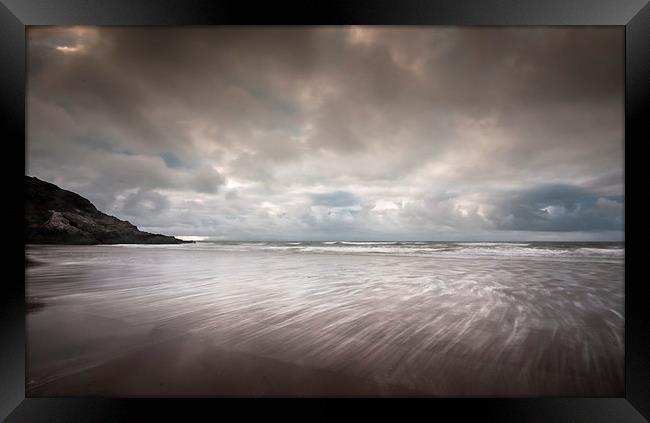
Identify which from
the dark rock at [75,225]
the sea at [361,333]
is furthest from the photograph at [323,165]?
the dark rock at [75,225]

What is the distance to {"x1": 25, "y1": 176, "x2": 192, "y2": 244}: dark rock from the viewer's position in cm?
688

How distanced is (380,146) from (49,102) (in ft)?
16.5

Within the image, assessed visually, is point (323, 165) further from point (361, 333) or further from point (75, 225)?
point (75, 225)

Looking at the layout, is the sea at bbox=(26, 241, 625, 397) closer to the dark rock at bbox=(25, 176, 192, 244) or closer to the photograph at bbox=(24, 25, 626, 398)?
the photograph at bbox=(24, 25, 626, 398)

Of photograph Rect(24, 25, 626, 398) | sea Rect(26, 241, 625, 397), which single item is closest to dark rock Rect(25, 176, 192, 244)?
photograph Rect(24, 25, 626, 398)

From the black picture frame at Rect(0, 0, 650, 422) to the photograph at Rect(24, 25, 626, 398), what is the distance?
81 mm

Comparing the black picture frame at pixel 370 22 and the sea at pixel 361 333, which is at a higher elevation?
the black picture frame at pixel 370 22

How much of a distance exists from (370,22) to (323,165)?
4.19 metres

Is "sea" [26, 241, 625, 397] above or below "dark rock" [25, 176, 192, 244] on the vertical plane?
below

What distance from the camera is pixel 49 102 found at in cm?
292

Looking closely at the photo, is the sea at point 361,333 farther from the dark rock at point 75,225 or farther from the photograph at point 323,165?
the dark rock at point 75,225

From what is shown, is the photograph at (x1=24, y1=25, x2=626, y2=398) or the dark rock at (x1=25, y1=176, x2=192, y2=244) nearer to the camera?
the photograph at (x1=24, y1=25, x2=626, y2=398)

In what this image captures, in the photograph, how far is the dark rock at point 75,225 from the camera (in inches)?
271

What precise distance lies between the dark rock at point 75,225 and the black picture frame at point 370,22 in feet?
17.0
